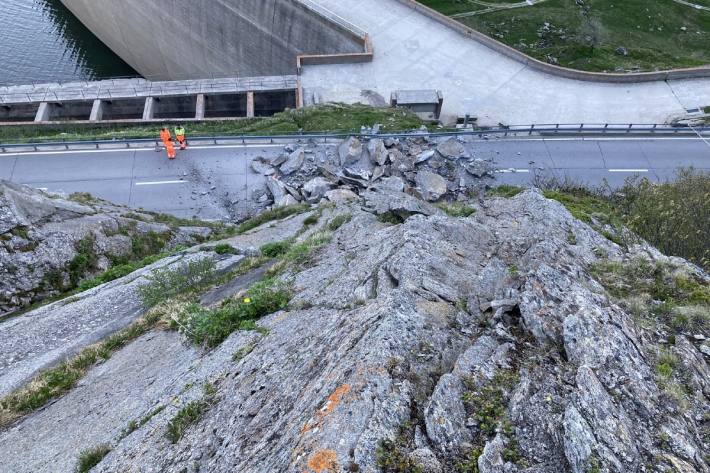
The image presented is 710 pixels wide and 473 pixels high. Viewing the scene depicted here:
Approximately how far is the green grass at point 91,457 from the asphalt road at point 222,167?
15.7m

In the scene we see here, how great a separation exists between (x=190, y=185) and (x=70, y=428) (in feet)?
54.7

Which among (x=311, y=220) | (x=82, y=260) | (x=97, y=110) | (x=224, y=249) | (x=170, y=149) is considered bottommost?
(x=82, y=260)

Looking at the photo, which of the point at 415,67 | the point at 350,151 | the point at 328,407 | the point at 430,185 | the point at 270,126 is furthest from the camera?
the point at 415,67

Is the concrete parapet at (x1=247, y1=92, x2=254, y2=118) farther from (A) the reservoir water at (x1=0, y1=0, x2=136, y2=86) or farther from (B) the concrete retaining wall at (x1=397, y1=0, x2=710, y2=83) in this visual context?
(A) the reservoir water at (x1=0, y1=0, x2=136, y2=86)

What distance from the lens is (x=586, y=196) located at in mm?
21859

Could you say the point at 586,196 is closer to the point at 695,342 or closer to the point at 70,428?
the point at 695,342

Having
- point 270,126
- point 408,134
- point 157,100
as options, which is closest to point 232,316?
point 408,134

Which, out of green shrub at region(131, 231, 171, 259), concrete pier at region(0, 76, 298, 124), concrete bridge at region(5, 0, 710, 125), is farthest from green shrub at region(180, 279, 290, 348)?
concrete pier at region(0, 76, 298, 124)

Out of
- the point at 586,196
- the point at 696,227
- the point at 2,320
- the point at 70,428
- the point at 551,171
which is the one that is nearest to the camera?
Answer: the point at 70,428

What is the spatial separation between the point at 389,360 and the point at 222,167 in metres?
20.8

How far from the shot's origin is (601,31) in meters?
41.3

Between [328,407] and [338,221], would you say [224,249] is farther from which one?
[328,407]

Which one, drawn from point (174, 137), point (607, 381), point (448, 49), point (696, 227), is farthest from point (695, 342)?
point (448, 49)

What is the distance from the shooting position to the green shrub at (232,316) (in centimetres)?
1117
